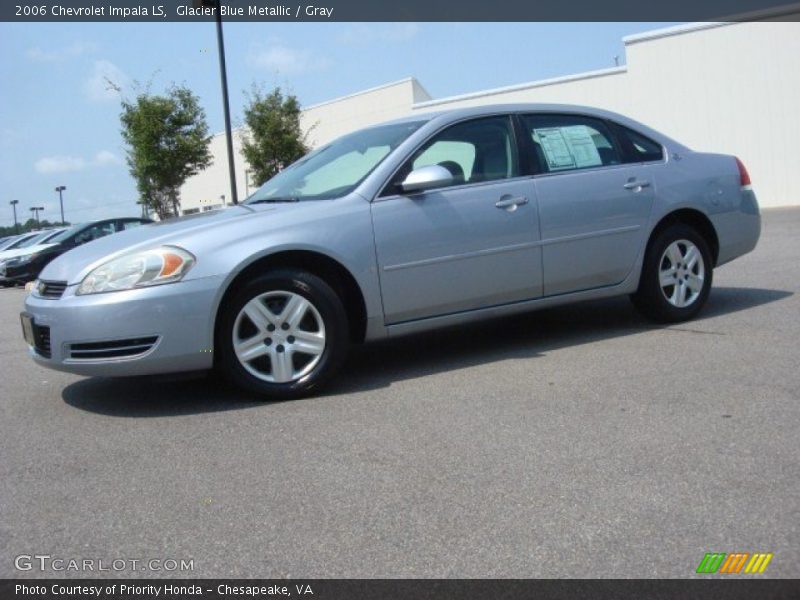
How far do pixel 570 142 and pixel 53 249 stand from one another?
567 inches

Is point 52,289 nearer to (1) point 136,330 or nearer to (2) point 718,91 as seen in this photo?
(1) point 136,330

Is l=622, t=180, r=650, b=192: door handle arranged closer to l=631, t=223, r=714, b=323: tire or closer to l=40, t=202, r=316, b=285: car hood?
l=631, t=223, r=714, b=323: tire

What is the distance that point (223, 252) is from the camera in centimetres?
439

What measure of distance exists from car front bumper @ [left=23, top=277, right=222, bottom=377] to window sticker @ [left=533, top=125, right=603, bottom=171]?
2.43 m

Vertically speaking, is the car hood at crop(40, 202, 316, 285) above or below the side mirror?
below

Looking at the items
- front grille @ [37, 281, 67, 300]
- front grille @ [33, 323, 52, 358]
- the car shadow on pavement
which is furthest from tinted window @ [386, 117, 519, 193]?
front grille @ [33, 323, 52, 358]

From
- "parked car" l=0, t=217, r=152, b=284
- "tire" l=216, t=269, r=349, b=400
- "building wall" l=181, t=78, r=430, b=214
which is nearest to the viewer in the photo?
"tire" l=216, t=269, r=349, b=400

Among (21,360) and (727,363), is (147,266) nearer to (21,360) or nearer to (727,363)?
(21,360)

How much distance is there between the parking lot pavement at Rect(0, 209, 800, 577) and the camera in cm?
259

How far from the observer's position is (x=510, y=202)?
5.23m

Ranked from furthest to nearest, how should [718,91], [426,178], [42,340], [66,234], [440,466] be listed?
[718,91] < [66,234] < [426,178] < [42,340] < [440,466]

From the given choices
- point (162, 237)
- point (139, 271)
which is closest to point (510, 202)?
point (162, 237)

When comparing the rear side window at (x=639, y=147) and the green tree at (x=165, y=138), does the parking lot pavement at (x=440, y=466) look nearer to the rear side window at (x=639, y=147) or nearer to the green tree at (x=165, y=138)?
the rear side window at (x=639, y=147)
